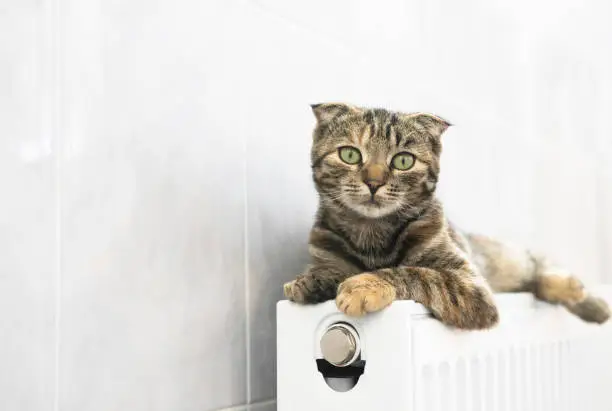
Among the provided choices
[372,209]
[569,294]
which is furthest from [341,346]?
[569,294]

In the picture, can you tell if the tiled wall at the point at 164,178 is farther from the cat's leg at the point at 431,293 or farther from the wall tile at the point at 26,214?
the cat's leg at the point at 431,293

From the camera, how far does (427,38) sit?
55.4 inches

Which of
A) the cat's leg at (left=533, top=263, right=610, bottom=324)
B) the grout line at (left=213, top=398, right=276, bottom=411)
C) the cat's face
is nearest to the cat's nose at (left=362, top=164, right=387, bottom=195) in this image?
the cat's face

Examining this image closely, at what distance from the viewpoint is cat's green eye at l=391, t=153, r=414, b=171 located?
800 millimetres

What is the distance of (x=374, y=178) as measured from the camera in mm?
776

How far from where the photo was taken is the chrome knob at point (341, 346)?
0.70 metres

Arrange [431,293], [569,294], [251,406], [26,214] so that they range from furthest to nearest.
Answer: [569,294]
[251,406]
[431,293]
[26,214]

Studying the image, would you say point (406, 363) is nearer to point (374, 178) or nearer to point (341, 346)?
point (341, 346)

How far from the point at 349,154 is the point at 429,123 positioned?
107 millimetres

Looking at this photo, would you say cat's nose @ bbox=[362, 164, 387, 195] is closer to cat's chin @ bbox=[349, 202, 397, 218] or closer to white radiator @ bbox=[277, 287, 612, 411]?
cat's chin @ bbox=[349, 202, 397, 218]

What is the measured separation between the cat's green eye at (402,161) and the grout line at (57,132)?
1.18 ft

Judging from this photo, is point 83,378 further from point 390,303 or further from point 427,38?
point 427,38

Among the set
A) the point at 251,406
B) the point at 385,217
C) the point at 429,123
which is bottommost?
the point at 251,406

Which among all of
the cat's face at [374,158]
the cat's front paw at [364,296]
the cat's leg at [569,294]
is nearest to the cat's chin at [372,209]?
the cat's face at [374,158]
